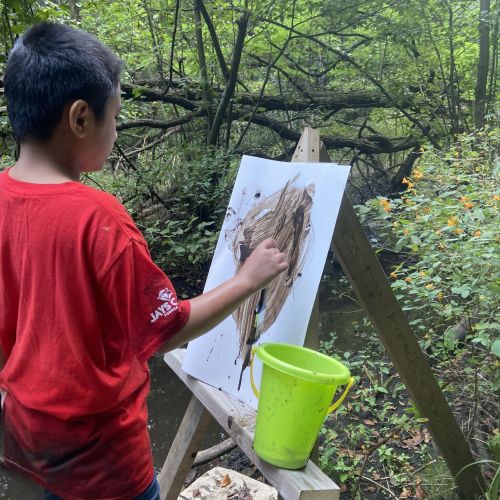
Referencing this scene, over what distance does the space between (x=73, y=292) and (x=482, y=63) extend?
18.4 feet

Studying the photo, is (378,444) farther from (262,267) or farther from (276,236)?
(262,267)

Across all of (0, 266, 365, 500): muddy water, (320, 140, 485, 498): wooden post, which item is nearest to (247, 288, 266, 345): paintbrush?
(320, 140, 485, 498): wooden post

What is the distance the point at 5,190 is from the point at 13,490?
2.86 metres

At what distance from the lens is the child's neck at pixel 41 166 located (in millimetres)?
1057

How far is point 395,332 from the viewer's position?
1735mm

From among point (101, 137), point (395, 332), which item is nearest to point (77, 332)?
point (101, 137)

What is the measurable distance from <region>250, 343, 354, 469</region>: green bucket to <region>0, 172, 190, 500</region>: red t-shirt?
0.30 m

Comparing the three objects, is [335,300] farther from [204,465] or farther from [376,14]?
[376,14]

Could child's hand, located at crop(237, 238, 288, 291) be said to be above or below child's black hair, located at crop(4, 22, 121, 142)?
below

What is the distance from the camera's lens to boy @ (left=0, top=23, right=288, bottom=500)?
1.01m

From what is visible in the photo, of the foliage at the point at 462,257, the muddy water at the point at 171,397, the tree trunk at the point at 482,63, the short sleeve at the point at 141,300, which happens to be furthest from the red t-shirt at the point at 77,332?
the tree trunk at the point at 482,63

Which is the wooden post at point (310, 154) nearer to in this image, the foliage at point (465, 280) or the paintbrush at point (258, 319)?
the paintbrush at point (258, 319)

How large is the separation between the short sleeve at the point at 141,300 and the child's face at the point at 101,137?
230mm

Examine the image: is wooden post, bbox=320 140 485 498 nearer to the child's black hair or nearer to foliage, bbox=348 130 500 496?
foliage, bbox=348 130 500 496
